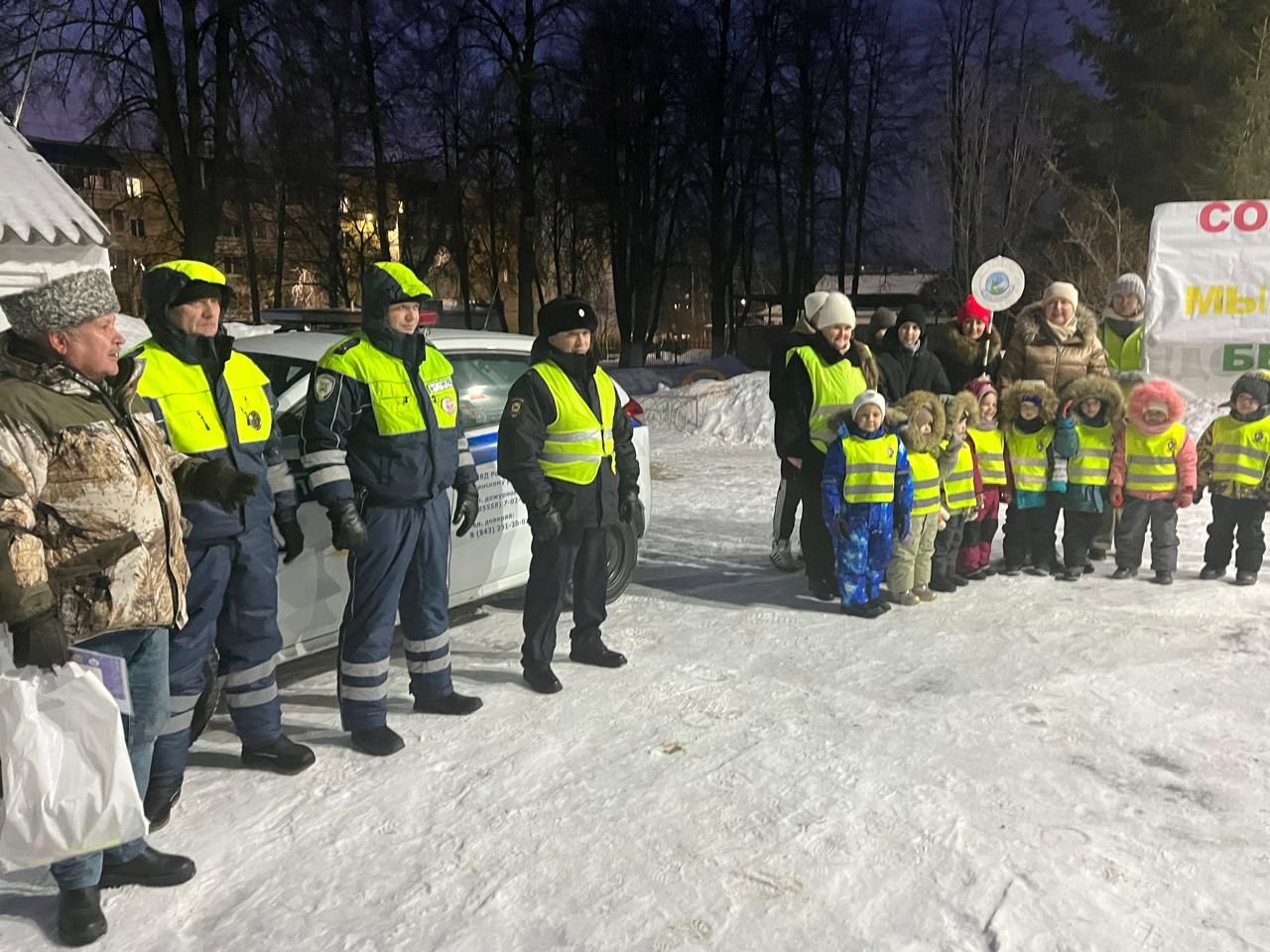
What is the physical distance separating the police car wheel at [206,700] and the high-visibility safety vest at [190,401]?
2.91ft

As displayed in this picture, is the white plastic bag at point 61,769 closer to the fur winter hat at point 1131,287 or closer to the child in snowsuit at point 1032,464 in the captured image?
the child in snowsuit at point 1032,464

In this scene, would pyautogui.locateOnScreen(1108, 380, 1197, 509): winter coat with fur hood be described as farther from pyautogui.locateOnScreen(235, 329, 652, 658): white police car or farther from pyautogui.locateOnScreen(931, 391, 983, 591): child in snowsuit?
pyautogui.locateOnScreen(235, 329, 652, 658): white police car

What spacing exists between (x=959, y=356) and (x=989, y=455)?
0.79 m

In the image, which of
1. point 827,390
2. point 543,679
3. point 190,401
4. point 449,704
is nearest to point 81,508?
point 190,401

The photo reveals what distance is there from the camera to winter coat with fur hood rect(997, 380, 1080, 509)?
19.7ft

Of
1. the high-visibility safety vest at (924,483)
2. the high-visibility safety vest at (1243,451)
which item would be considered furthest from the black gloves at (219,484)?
the high-visibility safety vest at (1243,451)

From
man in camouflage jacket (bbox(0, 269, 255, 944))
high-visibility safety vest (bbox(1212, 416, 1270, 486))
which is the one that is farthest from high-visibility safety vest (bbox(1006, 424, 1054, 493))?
man in camouflage jacket (bbox(0, 269, 255, 944))

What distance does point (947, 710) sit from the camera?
4164mm

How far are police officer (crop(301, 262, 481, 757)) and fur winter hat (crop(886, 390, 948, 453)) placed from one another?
275 centimetres

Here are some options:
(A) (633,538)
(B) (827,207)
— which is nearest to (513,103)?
(B) (827,207)

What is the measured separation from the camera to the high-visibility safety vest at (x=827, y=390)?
5586mm

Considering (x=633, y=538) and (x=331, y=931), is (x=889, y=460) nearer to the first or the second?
(x=633, y=538)

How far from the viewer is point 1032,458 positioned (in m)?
6.07

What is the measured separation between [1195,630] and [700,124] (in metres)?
26.4
